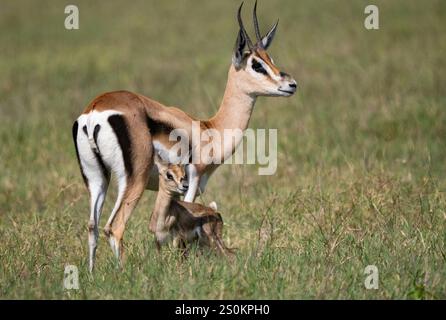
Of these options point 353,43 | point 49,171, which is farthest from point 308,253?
point 353,43

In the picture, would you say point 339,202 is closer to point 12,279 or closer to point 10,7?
point 12,279

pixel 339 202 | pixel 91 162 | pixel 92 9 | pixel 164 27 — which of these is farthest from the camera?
pixel 92 9

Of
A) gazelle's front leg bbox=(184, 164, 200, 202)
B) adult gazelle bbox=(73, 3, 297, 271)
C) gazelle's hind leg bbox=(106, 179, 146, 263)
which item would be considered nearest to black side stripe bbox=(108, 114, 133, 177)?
adult gazelle bbox=(73, 3, 297, 271)

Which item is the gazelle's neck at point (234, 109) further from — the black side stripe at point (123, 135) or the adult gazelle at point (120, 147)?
the black side stripe at point (123, 135)

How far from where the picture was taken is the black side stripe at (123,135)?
5.80 metres

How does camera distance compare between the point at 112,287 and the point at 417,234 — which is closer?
the point at 112,287

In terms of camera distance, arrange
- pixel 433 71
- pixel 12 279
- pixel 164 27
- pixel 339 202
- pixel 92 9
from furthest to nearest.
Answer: pixel 92 9 → pixel 164 27 → pixel 433 71 → pixel 339 202 → pixel 12 279

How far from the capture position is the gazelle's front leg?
21.2ft

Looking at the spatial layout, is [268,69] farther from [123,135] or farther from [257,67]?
[123,135]

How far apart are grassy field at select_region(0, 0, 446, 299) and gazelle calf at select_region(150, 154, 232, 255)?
182 mm

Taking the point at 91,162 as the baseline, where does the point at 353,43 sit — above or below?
above
